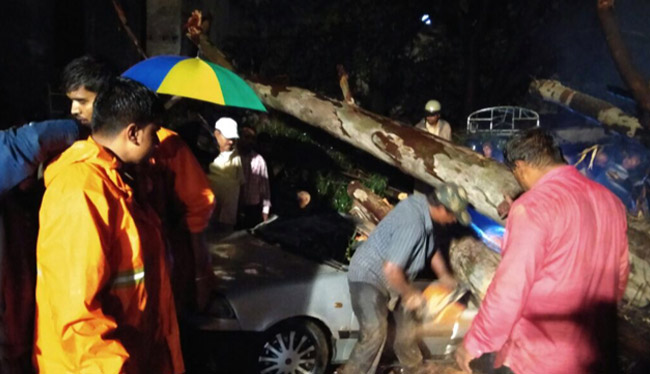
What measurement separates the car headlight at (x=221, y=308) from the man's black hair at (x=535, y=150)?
253 cm

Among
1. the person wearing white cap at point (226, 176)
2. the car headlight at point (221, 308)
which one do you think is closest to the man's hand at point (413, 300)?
the car headlight at point (221, 308)

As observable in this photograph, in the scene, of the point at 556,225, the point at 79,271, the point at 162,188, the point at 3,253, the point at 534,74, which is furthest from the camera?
the point at 534,74

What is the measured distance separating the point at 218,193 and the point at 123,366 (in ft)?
16.5

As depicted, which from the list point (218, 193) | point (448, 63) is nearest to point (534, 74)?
point (448, 63)

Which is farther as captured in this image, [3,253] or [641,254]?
[641,254]

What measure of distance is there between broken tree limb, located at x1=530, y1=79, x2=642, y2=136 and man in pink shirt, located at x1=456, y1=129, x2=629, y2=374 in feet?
18.2

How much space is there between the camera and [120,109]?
2449mm

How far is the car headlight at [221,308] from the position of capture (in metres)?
4.91

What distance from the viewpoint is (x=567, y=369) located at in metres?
3.08

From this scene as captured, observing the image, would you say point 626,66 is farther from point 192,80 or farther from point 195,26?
point 195,26

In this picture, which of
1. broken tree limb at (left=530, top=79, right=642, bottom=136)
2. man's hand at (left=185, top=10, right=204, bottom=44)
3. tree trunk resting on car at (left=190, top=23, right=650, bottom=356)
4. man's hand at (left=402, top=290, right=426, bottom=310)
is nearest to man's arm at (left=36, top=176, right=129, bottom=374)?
man's hand at (left=402, top=290, right=426, bottom=310)

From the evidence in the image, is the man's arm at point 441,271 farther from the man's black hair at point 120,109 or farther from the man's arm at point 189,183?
the man's black hair at point 120,109

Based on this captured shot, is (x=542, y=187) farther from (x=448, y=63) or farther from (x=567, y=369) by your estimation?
(x=448, y=63)

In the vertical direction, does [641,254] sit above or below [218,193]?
above
